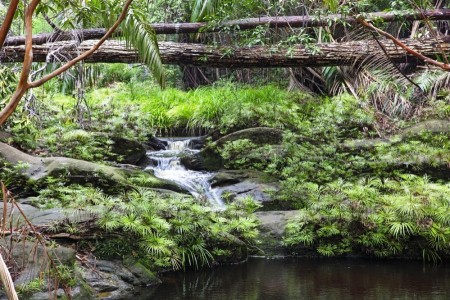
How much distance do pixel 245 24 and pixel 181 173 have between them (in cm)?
385

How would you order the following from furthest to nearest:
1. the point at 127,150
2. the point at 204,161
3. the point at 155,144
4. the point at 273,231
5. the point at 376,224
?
the point at 155,144
the point at 204,161
the point at 127,150
the point at 273,231
the point at 376,224

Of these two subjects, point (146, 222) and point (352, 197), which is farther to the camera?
point (352, 197)

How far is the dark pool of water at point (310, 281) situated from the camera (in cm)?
636

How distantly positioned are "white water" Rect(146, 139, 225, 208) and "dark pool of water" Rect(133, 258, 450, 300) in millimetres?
2368

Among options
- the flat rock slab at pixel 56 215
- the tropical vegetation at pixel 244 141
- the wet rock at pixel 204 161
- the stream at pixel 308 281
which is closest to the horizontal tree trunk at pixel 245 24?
the tropical vegetation at pixel 244 141

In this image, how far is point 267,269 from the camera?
778cm

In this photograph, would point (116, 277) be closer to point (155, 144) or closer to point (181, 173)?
point (181, 173)

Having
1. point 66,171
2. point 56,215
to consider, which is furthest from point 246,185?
point 56,215

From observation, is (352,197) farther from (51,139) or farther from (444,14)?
(51,139)

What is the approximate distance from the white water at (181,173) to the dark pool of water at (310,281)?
2.37 m

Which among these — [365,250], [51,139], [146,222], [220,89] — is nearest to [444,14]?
[365,250]

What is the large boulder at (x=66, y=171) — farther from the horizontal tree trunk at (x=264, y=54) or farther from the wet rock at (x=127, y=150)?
the horizontal tree trunk at (x=264, y=54)

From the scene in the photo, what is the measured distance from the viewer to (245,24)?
12.6 metres

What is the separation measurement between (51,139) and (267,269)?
232 inches
